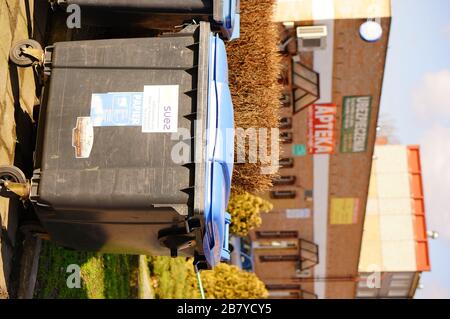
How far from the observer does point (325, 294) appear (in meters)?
21.5

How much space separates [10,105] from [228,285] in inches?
346

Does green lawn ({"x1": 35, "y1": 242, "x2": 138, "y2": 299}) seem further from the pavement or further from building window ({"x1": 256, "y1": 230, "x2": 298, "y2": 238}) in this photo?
building window ({"x1": 256, "y1": 230, "x2": 298, "y2": 238})

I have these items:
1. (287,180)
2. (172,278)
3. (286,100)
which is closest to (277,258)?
(287,180)

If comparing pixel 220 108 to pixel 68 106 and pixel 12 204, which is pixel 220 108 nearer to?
pixel 68 106

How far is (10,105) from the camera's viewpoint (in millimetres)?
5543

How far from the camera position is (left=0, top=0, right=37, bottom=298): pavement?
539cm

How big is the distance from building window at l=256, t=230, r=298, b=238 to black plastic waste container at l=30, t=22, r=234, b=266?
14.2 m

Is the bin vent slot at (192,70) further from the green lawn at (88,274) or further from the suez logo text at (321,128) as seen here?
the suez logo text at (321,128)

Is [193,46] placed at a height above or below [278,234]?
below

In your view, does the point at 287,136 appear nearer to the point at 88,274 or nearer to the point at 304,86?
the point at 304,86
